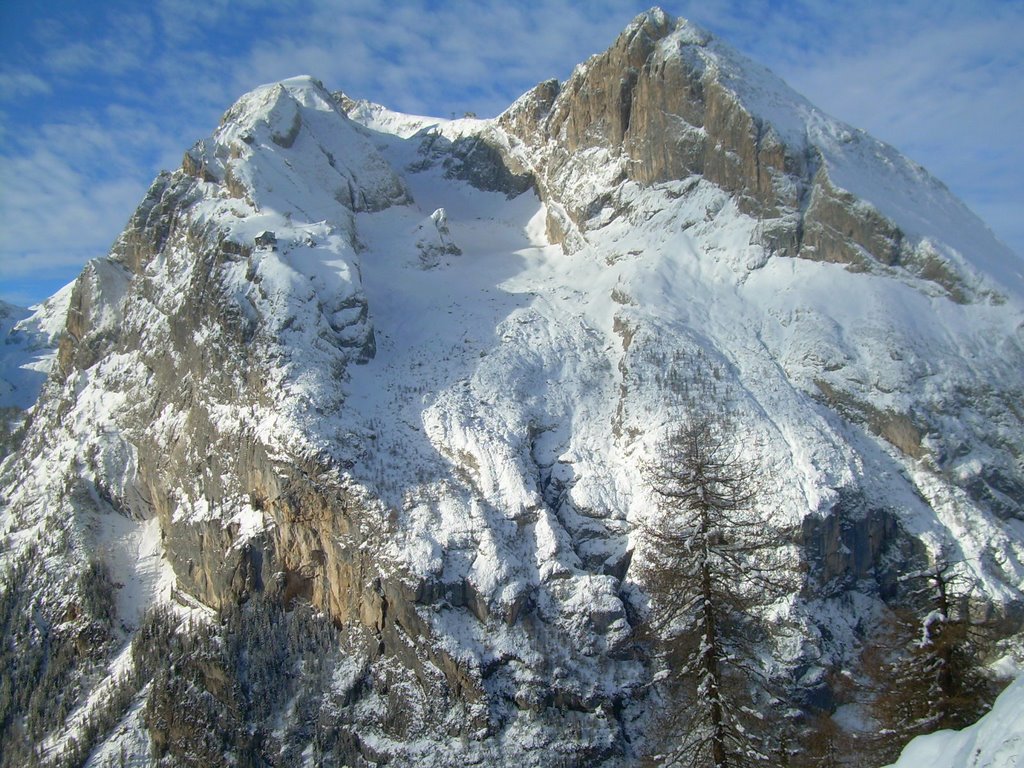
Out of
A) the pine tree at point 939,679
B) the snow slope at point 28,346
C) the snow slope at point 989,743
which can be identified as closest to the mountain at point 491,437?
the pine tree at point 939,679

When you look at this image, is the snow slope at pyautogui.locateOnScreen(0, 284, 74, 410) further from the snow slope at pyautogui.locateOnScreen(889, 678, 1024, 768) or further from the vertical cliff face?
the snow slope at pyautogui.locateOnScreen(889, 678, 1024, 768)

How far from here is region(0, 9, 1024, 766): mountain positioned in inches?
2087

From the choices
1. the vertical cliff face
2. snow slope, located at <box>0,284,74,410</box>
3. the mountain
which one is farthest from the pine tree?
snow slope, located at <box>0,284,74,410</box>

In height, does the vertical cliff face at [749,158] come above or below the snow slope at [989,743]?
above

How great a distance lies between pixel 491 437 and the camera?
60219mm

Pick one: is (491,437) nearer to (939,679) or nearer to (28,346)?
(939,679)

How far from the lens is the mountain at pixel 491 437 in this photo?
174 feet

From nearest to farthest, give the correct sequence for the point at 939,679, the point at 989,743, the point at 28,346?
the point at 989,743 → the point at 939,679 → the point at 28,346

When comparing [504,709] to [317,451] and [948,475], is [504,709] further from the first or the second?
[948,475]

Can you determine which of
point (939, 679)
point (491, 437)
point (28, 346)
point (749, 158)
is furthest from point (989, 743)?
point (28, 346)

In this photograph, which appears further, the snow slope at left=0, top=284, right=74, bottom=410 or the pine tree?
the snow slope at left=0, top=284, right=74, bottom=410

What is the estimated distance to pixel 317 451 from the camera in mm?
57844

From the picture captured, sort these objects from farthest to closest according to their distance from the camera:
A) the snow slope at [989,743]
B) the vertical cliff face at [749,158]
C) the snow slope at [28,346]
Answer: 1. the snow slope at [28,346]
2. the vertical cliff face at [749,158]
3. the snow slope at [989,743]

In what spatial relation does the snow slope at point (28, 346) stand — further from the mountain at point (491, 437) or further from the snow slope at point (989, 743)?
the snow slope at point (989, 743)
